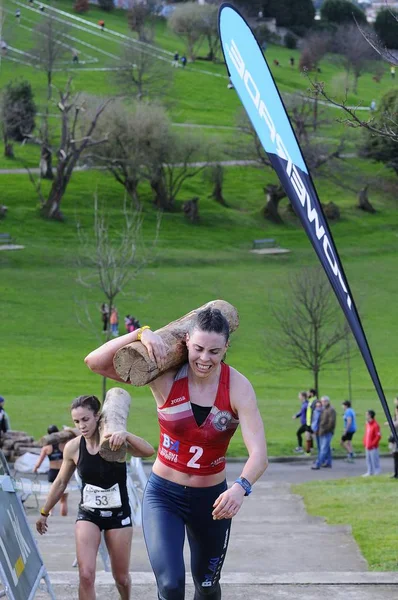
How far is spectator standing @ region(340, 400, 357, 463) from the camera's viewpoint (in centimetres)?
2486

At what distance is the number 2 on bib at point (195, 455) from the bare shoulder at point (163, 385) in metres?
0.30

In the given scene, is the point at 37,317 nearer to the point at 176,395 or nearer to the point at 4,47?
the point at 176,395

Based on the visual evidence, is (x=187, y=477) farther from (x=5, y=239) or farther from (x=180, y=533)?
(x=5, y=239)

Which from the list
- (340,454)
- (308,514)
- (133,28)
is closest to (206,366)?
(308,514)

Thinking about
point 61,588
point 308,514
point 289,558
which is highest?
point 61,588

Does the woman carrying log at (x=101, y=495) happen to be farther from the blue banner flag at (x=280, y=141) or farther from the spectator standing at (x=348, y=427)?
the spectator standing at (x=348, y=427)

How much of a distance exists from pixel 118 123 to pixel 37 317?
27134 millimetres

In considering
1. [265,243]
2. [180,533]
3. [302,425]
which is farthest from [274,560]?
[265,243]

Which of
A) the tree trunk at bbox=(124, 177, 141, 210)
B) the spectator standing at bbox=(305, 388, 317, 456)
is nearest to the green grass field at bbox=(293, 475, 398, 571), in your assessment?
the spectator standing at bbox=(305, 388, 317, 456)

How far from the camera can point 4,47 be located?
110m

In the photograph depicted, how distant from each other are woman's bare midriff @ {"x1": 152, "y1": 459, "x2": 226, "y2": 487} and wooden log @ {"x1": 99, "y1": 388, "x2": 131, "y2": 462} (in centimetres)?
140

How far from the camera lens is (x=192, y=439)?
6059 millimetres

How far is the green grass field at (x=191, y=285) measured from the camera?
1435 inches

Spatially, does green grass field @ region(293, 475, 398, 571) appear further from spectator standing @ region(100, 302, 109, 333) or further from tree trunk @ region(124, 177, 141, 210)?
tree trunk @ region(124, 177, 141, 210)
